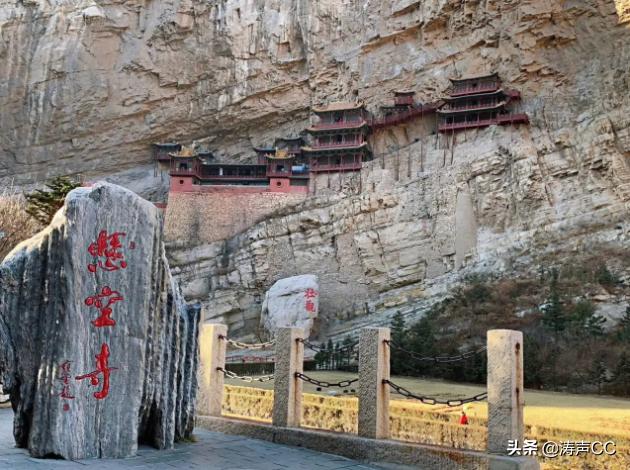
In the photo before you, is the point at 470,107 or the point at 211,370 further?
the point at 470,107

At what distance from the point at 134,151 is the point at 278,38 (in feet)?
34.8

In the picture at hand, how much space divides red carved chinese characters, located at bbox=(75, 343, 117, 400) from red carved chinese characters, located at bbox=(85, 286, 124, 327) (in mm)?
194

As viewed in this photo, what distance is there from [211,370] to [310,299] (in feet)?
51.1

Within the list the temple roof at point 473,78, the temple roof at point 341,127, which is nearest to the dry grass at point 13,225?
the temple roof at point 341,127

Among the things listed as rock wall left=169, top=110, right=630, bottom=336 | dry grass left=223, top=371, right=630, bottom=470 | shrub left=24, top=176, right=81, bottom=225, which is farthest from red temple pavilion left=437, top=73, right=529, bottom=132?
dry grass left=223, top=371, right=630, bottom=470

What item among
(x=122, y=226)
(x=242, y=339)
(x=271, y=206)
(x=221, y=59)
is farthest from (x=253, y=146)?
(x=122, y=226)

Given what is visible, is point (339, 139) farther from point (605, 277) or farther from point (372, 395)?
point (372, 395)

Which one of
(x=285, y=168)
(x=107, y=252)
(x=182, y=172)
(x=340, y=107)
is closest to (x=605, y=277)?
(x=285, y=168)

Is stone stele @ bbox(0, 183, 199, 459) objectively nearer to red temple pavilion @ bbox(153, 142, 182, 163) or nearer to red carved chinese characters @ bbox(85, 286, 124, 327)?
red carved chinese characters @ bbox(85, 286, 124, 327)

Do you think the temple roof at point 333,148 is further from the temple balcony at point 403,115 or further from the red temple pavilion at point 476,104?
the red temple pavilion at point 476,104

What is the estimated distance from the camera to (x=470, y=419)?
Result: 6.22 meters

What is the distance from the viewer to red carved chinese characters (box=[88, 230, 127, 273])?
4996 mm

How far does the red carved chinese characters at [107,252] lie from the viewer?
5.00m

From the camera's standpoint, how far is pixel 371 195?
25141 mm
